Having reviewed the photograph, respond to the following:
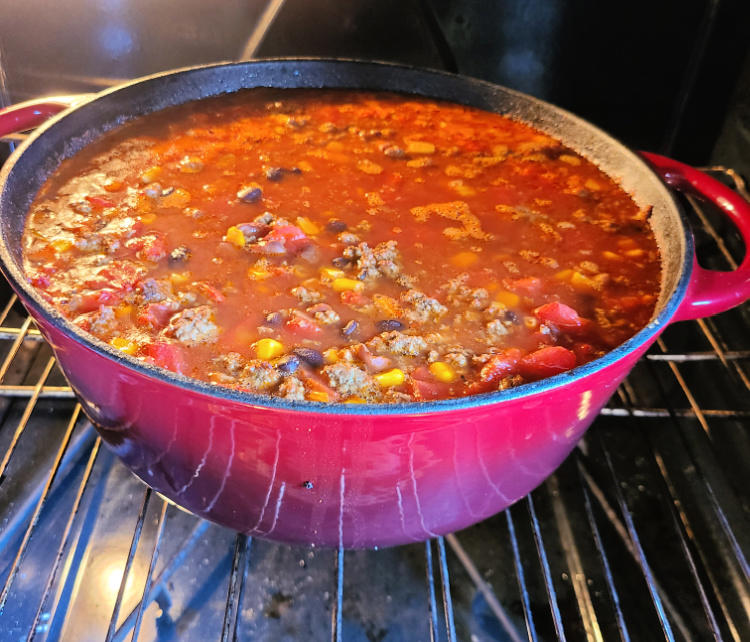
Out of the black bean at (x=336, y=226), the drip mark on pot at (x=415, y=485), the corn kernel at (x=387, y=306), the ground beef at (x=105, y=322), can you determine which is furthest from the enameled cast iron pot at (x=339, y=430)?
the black bean at (x=336, y=226)

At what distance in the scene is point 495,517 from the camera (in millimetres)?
2287

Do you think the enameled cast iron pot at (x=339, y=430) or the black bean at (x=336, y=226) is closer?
the enameled cast iron pot at (x=339, y=430)

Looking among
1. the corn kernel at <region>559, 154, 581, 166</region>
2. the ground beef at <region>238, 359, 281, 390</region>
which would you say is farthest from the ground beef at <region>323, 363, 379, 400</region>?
the corn kernel at <region>559, 154, 581, 166</region>

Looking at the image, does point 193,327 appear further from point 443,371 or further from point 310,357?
point 443,371

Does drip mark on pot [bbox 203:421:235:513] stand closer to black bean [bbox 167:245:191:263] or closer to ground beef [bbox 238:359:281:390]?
ground beef [bbox 238:359:281:390]

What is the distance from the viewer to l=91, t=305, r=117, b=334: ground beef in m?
1.51

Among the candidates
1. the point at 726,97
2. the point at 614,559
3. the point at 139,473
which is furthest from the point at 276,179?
the point at 726,97

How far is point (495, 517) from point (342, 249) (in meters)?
1.05

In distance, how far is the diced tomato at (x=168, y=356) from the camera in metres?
1.43

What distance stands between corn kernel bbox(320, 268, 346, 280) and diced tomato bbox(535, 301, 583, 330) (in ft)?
1.61

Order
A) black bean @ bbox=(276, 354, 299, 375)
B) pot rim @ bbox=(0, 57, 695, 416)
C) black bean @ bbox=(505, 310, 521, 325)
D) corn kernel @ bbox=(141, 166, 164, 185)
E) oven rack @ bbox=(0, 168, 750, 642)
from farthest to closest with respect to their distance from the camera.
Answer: corn kernel @ bbox=(141, 166, 164, 185) → oven rack @ bbox=(0, 168, 750, 642) → black bean @ bbox=(505, 310, 521, 325) → black bean @ bbox=(276, 354, 299, 375) → pot rim @ bbox=(0, 57, 695, 416)

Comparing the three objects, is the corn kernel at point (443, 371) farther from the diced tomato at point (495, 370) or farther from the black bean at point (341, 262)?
the black bean at point (341, 262)

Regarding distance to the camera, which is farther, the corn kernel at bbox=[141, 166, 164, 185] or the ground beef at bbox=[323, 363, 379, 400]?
the corn kernel at bbox=[141, 166, 164, 185]

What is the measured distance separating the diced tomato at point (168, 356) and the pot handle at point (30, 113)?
30.5 inches
